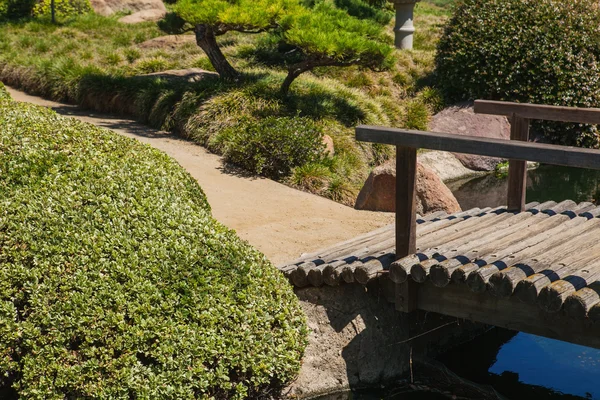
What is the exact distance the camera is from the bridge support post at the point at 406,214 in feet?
18.9

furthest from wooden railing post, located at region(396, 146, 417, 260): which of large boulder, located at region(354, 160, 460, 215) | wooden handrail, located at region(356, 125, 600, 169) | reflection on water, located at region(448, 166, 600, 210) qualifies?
reflection on water, located at region(448, 166, 600, 210)

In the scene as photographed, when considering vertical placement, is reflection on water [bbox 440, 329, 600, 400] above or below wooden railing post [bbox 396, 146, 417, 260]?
below

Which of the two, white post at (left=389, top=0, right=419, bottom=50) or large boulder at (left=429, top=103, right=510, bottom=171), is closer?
large boulder at (left=429, top=103, right=510, bottom=171)

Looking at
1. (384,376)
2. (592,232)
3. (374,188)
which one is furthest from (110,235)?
(374,188)

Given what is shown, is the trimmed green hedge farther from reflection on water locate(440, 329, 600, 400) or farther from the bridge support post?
reflection on water locate(440, 329, 600, 400)

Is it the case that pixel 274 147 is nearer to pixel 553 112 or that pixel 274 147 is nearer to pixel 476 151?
pixel 553 112

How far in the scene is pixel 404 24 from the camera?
1808 centimetres

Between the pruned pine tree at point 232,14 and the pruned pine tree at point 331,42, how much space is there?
30 centimetres

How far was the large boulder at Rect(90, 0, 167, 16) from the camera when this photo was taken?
2248cm

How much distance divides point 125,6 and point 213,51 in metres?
10.1

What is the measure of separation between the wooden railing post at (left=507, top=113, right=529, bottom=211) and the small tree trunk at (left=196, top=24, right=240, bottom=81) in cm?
774

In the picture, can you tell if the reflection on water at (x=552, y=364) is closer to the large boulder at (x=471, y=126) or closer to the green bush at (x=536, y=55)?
the large boulder at (x=471, y=126)

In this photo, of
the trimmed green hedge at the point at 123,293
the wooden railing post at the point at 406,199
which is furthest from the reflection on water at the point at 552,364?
the trimmed green hedge at the point at 123,293

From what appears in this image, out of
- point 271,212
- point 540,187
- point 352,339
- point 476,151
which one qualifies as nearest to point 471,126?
point 540,187
